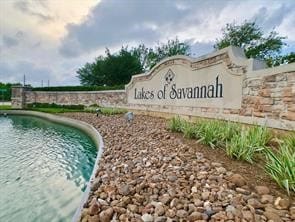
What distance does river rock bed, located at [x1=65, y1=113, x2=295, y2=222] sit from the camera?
241cm

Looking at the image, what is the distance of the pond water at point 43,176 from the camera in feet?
12.0

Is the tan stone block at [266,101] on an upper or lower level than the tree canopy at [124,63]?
lower

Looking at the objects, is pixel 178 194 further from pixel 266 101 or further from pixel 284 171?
pixel 266 101

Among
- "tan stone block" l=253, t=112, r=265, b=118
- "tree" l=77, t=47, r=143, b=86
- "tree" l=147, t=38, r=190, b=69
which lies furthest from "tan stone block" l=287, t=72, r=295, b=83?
"tree" l=77, t=47, r=143, b=86

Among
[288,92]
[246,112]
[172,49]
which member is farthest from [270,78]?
[172,49]

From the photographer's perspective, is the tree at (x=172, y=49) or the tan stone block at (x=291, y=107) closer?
the tan stone block at (x=291, y=107)

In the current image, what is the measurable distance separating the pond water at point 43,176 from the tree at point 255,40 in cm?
1779

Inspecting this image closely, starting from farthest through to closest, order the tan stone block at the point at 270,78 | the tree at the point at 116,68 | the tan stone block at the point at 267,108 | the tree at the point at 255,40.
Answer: the tree at the point at 116,68 < the tree at the point at 255,40 < the tan stone block at the point at 267,108 < the tan stone block at the point at 270,78

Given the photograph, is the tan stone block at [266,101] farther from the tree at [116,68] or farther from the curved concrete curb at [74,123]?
the tree at [116,68]

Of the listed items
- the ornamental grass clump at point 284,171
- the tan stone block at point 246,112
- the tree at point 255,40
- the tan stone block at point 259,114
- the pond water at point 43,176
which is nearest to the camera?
the ornamental grass clump at point 284,171

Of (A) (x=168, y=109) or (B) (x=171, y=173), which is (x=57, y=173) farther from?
(A) (x=168, y=109)

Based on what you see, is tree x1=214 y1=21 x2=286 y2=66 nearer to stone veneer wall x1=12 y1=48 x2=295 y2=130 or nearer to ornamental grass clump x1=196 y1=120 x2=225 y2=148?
stone veneer wall x1=12 y1=48 x2=295 y2=130

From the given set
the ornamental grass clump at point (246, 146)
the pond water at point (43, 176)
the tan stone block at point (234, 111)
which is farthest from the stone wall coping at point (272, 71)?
the pond water at point (43, 176)

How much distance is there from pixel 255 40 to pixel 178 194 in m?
21.7
